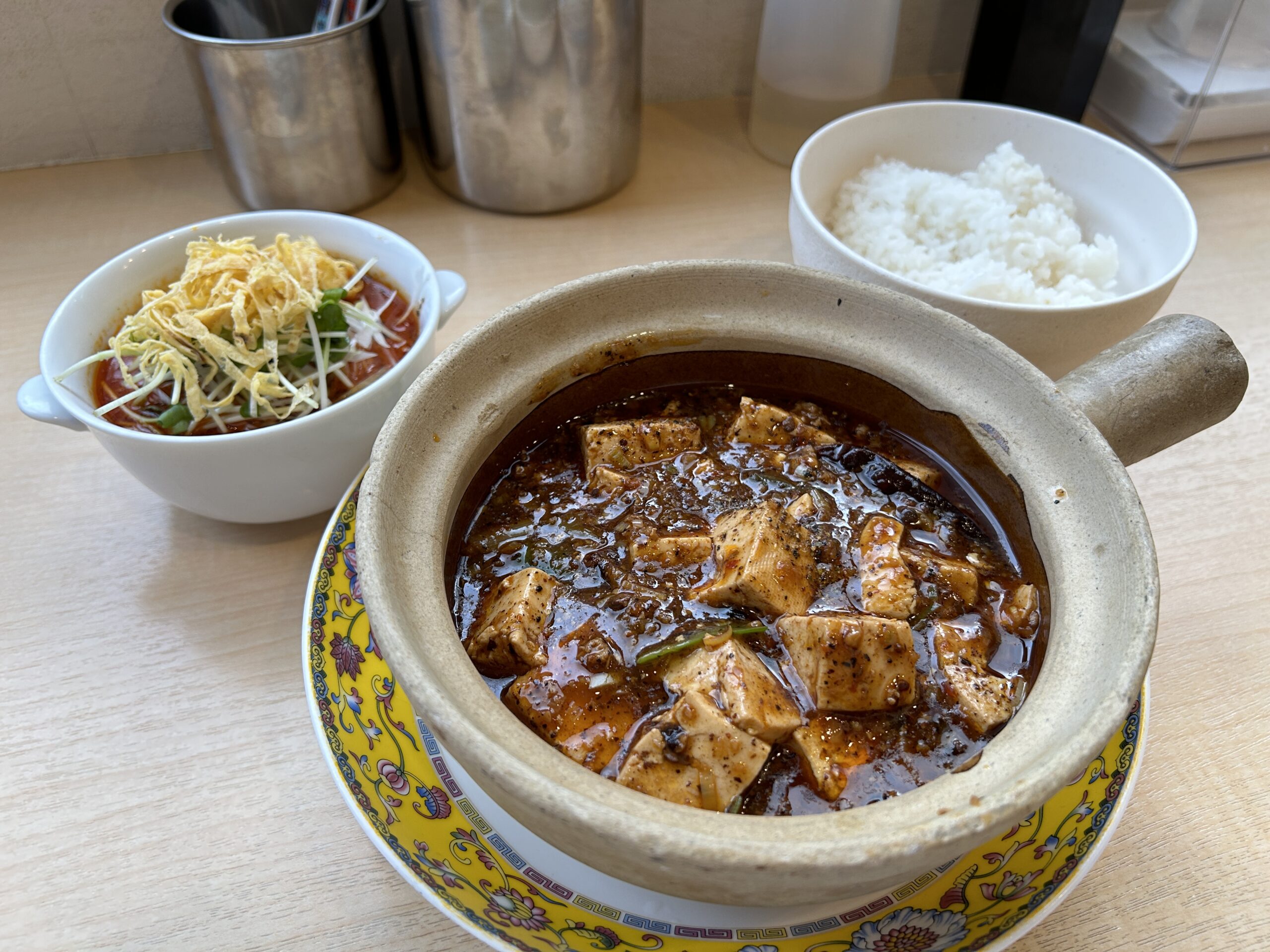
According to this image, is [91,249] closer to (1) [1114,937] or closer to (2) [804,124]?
(2) [804,124]

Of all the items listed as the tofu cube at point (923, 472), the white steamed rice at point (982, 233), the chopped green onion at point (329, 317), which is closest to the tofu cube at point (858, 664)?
the tofu cube at point (923, 472)

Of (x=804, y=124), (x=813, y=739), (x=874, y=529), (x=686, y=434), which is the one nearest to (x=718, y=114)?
(x=804, y=124)

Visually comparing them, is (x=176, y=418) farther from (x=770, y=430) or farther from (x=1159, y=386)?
(x=1159, y=386)

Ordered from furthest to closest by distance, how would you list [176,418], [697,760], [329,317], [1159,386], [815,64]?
[815,64] → [329,317] → [176,418] → [1159,386] → [697,760]

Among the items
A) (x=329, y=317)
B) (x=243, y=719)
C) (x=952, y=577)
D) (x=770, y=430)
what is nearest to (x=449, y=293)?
(x=329, y=317)

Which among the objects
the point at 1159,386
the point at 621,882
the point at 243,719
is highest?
the point at 1159,386
